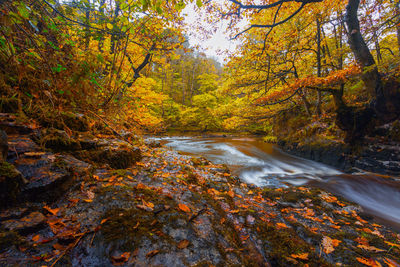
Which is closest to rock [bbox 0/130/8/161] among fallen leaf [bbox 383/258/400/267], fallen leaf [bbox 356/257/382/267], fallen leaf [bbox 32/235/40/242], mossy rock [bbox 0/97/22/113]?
fallen leaf [bbox 32/235/40/242]

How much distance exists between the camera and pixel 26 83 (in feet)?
6.66

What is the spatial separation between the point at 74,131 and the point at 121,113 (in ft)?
5.08

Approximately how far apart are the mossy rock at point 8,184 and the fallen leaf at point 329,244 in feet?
9.74

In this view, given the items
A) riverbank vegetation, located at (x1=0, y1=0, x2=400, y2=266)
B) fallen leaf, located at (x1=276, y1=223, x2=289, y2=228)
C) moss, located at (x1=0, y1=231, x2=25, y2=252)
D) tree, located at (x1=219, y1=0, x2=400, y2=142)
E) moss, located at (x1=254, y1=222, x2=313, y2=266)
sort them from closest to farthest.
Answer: moss, located at (x1=0, y1=231, x2=25, y2=252), riverbank vegetation, located at (x1=0, y1=0, x2=400, y2=266), moss, located at (x1=254, y1=222, x2=313, y2=266), fallen leaf, located at (x1=276, y1=223, x2=289, y2=228), tree, located at (x1=219, y1=0, x2=400, y2=142)

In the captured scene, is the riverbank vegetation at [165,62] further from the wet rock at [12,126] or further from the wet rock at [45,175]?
the wet rock at [45,175]

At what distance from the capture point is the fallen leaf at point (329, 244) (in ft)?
5.49

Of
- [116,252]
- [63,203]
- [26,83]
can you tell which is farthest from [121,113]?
[116,252]

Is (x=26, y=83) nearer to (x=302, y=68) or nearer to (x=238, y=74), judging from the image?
(x=238, y=74)

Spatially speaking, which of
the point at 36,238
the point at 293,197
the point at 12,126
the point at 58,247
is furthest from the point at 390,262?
the point at 12,126

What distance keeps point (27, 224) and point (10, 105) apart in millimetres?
1611

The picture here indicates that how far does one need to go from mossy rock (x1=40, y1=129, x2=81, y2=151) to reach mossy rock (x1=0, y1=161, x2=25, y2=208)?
2.14ft

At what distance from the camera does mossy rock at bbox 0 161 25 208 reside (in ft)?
3.60

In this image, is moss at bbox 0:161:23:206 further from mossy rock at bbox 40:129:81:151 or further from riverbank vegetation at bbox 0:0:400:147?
riverbank vegetation at bbox 0:0:400:147

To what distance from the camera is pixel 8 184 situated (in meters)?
1.12
